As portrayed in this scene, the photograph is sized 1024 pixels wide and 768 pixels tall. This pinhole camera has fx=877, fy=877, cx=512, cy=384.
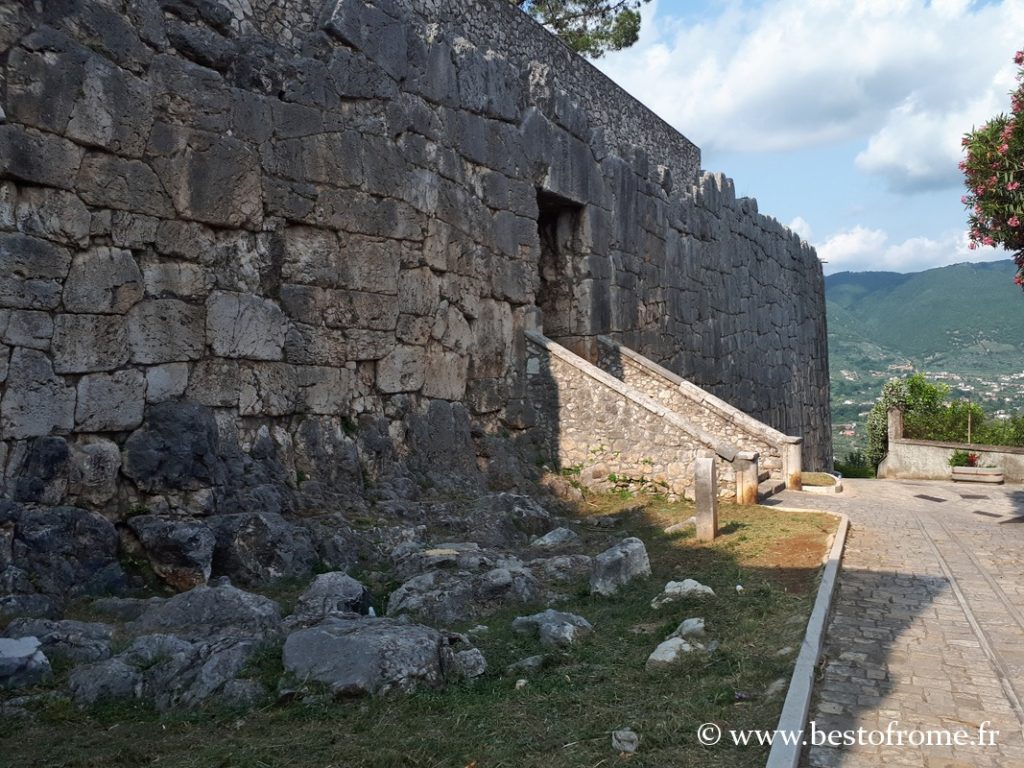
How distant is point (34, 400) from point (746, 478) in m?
8.57

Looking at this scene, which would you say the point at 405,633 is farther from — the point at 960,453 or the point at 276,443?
the point at 960,453

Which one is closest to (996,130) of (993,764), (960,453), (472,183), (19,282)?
(472,183)

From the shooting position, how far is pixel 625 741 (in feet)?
14.1

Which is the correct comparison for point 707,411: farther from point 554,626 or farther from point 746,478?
point 554,626

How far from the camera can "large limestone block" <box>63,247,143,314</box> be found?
7141 mm

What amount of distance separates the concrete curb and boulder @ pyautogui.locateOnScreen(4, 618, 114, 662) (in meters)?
3.89

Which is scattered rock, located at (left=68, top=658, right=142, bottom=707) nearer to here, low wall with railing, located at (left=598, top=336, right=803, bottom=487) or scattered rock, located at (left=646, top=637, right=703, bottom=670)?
scattered rock, located at (left=646, top=637, right=703, bottom=670)

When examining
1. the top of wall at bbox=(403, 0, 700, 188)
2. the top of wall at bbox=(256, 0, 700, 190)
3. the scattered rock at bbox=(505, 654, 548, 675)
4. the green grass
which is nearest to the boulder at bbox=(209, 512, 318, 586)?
the green grass

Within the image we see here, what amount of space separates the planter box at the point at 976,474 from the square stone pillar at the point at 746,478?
1028 cm

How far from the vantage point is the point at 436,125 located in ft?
36.3

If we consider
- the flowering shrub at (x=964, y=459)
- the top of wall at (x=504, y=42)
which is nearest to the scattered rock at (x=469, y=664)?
the top of wall at (x=504, y=42)

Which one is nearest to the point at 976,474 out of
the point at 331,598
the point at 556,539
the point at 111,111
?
the point at 556,539

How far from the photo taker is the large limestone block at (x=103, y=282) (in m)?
7.14

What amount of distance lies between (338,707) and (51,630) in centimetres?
206
